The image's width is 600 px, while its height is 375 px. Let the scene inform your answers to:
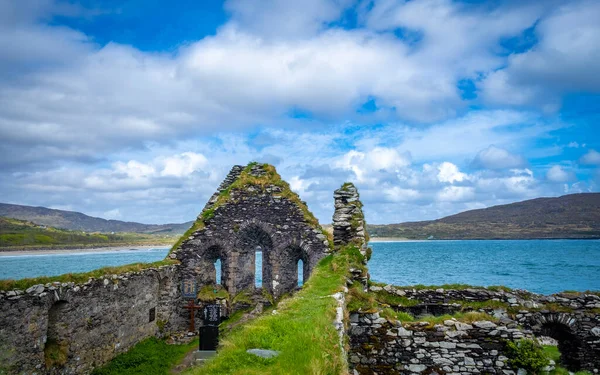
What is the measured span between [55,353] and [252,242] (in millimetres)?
11228

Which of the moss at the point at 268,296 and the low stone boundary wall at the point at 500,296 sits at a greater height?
the low stone boundary wall at the point at 500,296

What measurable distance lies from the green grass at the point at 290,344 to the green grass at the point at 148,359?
29.0 ft

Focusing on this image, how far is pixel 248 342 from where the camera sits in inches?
236

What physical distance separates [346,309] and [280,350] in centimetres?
436

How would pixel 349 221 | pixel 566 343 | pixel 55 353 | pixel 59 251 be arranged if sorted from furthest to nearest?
pixel 59 251 → pixel 349 221 → pixel 566 343 → pixel 55 353

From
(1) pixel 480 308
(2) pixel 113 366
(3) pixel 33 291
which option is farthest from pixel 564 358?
(3) pixel 33 291

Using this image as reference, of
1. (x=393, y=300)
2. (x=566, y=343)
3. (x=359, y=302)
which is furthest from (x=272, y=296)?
(x=566, y=343)

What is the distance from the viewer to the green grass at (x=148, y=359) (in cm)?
1421

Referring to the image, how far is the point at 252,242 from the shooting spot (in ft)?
71.5

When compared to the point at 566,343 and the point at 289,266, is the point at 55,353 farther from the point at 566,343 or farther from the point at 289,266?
the point at 566,343

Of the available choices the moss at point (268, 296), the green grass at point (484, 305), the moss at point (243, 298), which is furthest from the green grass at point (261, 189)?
the green grass at point (484, 305)

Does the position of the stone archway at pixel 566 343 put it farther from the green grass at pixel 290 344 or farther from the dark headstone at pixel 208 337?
the dark headstone at pixel 208 337

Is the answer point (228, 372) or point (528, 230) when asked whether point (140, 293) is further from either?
point (528, 230)

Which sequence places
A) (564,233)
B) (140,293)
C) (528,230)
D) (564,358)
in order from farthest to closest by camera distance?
(528,230)
(564,233)
(140,293)
(564,358)
